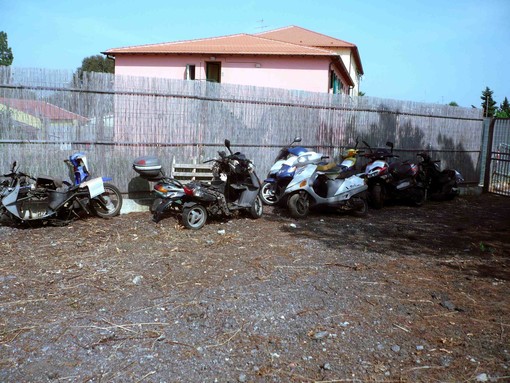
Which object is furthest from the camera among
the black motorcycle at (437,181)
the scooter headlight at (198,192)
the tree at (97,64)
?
the tree at (97,64)

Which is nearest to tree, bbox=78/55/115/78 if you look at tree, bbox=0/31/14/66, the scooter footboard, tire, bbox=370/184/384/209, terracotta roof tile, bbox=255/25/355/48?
tree, bbox=0/31/14/66

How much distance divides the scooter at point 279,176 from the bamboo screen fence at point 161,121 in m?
0.38

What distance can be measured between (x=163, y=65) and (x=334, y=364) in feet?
76.8

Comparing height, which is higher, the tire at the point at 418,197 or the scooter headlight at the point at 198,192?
the scooter headlight at the point at 198,192

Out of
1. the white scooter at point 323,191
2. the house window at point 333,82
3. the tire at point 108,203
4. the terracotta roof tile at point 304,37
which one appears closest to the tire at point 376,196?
the white scooter at point 323,191

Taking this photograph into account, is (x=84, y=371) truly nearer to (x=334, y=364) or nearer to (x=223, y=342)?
(x=223, y=342)

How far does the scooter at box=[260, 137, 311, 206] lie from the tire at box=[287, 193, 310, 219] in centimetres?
66

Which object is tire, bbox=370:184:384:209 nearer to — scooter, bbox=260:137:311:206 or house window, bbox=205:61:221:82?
scooter, bbox=260:137:311:206

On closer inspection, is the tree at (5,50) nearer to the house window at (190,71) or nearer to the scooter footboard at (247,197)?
the house window at (190,71)

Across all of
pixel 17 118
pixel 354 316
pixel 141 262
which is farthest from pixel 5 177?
pixel 354 316

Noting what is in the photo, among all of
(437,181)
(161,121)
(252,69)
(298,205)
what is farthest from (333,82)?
(161,121)

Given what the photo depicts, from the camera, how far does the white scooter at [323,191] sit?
8336mm

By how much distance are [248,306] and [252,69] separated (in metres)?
20.4

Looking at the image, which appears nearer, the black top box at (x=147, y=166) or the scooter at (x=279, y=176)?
the black top box at (x=147, y=166)
